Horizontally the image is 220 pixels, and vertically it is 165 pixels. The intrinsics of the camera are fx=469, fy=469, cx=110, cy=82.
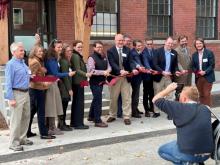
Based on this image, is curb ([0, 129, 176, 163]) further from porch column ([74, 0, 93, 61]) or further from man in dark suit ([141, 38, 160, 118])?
porch column ([74, 0, 93, 61])

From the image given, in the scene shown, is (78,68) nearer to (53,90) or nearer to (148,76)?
(53,90)

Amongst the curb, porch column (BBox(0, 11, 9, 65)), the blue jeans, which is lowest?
the curb

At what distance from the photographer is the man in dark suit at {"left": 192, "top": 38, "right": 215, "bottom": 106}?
10820 mm

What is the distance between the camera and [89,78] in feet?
31.4

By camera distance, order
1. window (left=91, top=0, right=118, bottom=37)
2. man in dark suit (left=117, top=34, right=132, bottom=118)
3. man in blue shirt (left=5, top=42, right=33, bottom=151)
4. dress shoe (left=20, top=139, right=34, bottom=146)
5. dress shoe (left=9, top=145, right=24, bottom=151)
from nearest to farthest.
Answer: man in blue shirt (left=5, top=42, right=33, bottom=151), dress shoe (left=9, top=145, right=24, bottom=151), dress shoe (left=20, top=139, right=34, bottom=146), man in dark suit (left=117, top=34, right=132, bottom=118), window (left=91, top=0, right=118, bottom=37)

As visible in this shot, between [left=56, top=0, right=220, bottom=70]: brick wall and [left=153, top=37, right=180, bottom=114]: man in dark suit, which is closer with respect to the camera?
[left=153, top=37, right=180, bottom=114]: man in dark suit

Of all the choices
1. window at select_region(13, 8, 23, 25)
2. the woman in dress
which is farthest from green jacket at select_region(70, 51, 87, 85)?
window at select_region(13, 8, 23, 25)

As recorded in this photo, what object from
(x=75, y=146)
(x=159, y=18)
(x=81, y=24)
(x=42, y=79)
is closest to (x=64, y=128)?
(x=75, y=146)

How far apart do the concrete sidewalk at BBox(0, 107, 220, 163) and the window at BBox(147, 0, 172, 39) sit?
7330mm

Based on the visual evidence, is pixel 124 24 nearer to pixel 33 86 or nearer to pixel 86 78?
pixel 86 78

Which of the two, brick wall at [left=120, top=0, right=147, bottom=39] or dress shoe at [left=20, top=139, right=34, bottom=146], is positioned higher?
brick wall at [left=120, top=0, right=147, bottom=39]

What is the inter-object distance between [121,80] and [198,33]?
9.45 metres

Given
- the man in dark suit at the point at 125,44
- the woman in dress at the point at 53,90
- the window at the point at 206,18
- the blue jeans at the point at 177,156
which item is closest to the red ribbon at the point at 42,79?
the woman in dress at the point at 53,90

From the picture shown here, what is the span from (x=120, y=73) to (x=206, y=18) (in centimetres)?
1006
